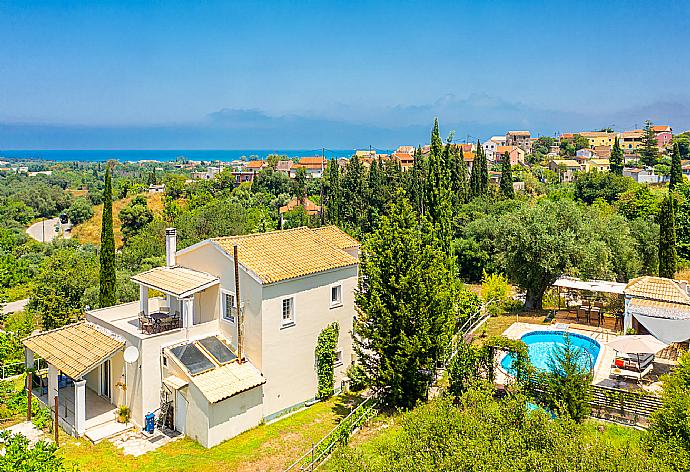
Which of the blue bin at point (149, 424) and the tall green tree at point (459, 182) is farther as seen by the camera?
the tall green tree at point (459, 182)

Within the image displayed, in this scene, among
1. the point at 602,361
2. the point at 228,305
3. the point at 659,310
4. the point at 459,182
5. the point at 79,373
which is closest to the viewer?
the point at 79,373

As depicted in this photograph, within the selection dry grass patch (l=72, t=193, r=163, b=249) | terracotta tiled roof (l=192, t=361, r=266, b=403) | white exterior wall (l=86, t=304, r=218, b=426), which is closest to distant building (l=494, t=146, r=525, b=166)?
dry grass patch (l=72, t=193, r=163, b=249)

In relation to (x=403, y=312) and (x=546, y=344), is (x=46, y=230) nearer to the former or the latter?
(x=546, y=344)

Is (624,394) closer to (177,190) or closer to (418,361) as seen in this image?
(418,361)

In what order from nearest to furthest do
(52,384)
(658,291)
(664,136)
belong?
(52,384), (658,291), (664,136)

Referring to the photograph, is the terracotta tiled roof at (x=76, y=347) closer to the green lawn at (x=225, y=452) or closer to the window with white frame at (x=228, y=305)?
the green lawn at (x=225, y=452)

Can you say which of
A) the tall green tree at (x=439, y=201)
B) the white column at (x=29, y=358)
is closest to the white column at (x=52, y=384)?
the white column at (x=29, y=358)

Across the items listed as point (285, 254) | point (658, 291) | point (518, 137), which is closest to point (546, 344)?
point (658, 291)
